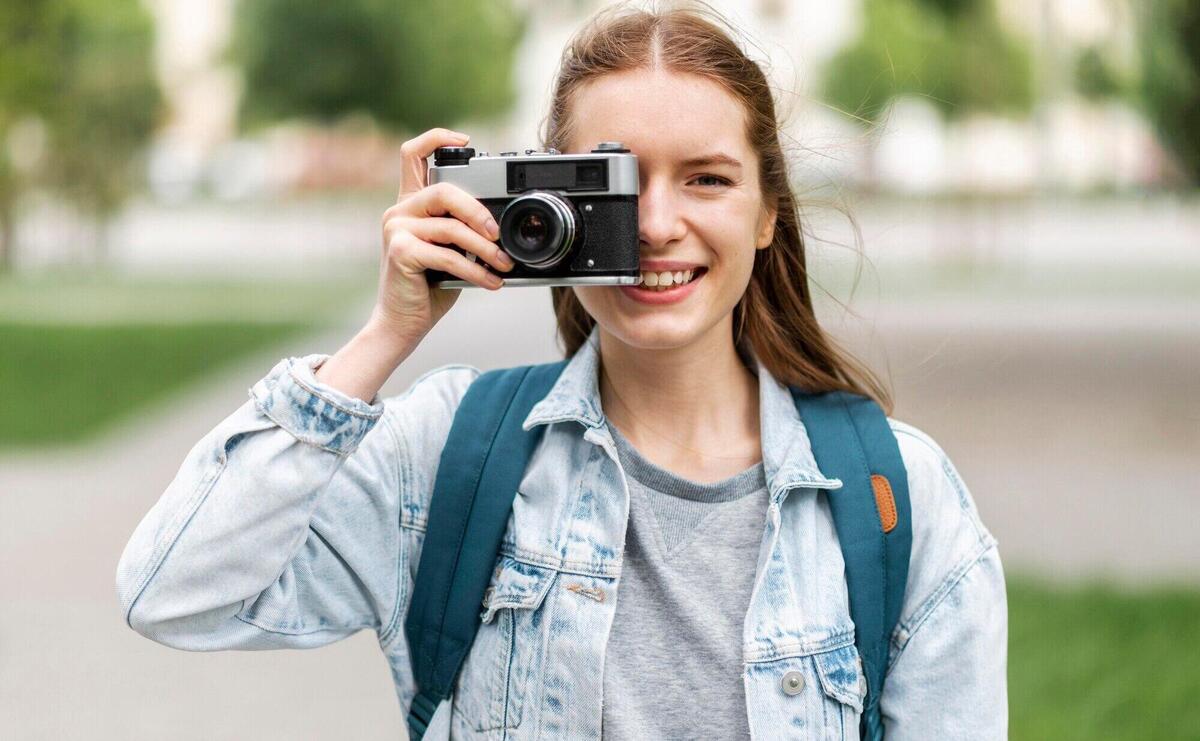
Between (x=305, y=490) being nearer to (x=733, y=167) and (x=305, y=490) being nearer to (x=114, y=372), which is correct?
(x=733, y=167)

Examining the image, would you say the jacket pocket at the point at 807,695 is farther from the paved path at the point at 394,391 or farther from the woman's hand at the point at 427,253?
the paved path at the point at 394,391

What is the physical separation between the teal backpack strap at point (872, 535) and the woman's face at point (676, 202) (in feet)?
0.92

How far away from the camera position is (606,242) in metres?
2.06

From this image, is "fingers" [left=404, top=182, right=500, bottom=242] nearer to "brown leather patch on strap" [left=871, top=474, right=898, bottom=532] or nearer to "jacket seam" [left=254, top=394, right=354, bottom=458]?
"jacket seam" [left=254, top=394, right=354, bottom=458]

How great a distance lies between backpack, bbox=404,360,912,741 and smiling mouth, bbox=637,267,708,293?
0.28 metres

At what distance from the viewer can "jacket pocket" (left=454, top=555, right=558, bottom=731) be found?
6.77ft

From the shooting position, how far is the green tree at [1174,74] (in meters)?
10.1

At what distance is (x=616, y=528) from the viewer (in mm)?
2094

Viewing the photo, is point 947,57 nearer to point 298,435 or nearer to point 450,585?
point 450,585

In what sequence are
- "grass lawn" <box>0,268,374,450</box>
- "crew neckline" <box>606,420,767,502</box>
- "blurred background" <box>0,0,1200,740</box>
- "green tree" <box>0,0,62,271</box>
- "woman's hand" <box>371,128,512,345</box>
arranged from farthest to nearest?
"green tree" <box>0,0,62,271</box>
"grass lawn" <box>0,268,374,450</box>
"blurred background" <box>0,0,1200,740</box>
"crew neckline" <box>606,420,767,502</box>
"woman's hand" <box>371,128,512,345</box>

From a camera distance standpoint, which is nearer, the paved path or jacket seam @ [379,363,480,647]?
jacket seam @ [379,363,480,647]

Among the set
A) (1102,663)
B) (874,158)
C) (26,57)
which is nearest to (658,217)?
(1102,663)

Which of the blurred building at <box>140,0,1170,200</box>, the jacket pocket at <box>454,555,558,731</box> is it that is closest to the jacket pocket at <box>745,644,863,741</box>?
the jacket pocket at <box>454,555,558,731</box>

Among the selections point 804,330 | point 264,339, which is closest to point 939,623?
point 804,330
